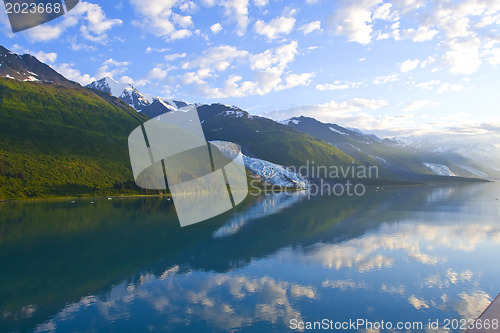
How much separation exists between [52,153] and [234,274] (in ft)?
448

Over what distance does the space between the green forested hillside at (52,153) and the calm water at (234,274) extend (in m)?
55.1

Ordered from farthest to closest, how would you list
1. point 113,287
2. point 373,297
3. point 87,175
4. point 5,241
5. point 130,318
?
point 87,175
point 5,241
point 113,287
point 373,297
point 130,318

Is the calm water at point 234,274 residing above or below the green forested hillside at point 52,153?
below

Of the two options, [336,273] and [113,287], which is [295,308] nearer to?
[336,273]

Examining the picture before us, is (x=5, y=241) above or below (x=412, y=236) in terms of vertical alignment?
above

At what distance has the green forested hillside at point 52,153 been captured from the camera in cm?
12012

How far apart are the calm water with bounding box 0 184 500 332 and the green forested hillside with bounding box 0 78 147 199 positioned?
5514cm

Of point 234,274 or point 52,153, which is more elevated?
point 52,153

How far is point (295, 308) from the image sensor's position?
26.9 metres

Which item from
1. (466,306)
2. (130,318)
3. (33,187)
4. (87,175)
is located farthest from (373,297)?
(87,175)

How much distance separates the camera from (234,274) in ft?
120

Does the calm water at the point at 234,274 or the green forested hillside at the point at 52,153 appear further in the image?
the green forested hillside at the point at 52,153

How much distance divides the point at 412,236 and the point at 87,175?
126256 millimetres

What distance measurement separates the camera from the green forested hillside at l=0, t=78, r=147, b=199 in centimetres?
12012
